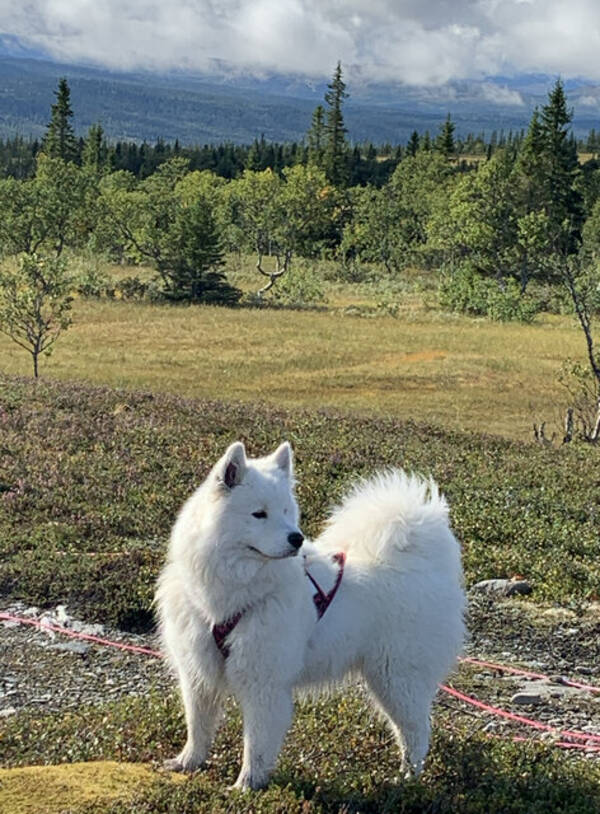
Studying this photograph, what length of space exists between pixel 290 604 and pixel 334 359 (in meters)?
41.9

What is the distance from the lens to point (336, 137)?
12619cm

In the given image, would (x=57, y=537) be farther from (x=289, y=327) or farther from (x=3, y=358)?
(x=289, y=327)

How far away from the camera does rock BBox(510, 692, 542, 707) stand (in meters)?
7.72

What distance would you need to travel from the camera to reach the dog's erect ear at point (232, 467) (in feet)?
17.2

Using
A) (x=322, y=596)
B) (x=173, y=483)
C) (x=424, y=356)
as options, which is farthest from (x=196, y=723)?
(x=424, y=356)

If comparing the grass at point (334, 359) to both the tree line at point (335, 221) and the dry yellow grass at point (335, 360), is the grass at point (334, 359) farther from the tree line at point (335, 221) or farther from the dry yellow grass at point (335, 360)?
the tree line at point (335, 221)

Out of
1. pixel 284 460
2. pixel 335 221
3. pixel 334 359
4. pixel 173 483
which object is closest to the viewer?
pixel 284 460

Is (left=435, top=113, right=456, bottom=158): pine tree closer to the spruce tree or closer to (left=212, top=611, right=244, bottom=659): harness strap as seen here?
the spruce tree

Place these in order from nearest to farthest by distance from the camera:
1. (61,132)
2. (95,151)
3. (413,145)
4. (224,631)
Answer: (224,631), (61,132), (95,151), (413,145)

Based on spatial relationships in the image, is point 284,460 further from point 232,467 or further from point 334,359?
point 334,359

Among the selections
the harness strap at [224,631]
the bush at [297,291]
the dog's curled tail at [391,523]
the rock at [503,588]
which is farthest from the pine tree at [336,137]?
the harness strap at [224,631]

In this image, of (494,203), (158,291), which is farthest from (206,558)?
(494,203)

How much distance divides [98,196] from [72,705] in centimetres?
8530

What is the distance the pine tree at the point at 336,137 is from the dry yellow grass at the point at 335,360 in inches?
2386
